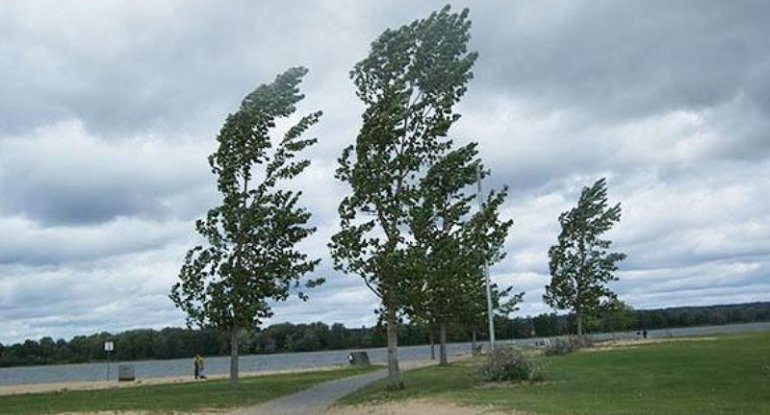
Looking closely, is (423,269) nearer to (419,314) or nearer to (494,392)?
(419,314)

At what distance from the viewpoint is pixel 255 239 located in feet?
109

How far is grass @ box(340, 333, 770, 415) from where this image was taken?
60.3 ft

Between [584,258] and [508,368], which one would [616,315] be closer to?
[584,258]

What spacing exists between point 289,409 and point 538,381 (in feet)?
26.6

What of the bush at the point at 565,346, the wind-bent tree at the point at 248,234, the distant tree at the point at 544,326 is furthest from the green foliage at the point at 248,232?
the distant tree at the point at 544,326

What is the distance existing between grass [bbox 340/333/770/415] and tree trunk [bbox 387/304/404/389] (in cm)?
44

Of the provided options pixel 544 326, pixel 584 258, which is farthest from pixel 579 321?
pixel 544 326

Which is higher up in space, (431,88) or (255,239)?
(431,88)

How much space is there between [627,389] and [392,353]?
25.8 ft

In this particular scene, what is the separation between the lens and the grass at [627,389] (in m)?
18.4

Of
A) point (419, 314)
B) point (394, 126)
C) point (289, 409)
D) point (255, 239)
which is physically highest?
point (394, 126)

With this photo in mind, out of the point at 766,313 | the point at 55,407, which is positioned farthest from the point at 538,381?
the point at 766,313

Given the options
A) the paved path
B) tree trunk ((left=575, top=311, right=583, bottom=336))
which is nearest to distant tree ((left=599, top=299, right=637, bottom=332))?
tree trunk ((left=575, top=311, right=583, bottom=336))

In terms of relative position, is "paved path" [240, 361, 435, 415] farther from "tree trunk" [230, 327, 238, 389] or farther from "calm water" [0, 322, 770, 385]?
"calm water" [0, 322, 770, 385]
